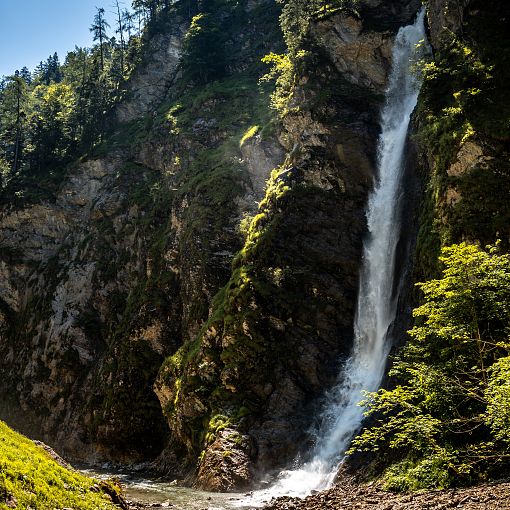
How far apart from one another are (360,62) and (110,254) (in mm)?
26893

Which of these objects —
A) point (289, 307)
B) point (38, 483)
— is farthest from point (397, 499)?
point (289, 307)

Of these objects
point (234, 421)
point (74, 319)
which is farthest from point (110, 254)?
point (234, 421)

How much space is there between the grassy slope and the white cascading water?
30.8 feet

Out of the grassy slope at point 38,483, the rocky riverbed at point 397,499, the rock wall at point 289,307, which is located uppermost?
the rock wall at point 289,307

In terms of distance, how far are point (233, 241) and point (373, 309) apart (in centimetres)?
1269

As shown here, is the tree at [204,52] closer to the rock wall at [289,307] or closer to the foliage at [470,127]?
the rock wall at [289,307]

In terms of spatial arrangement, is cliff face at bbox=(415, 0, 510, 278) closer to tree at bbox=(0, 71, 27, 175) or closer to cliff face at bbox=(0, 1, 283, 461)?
cliff face at bbox=(0, 1, 283, 461)

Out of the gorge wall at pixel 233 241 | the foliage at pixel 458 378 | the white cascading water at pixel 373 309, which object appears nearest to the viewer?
the foliage at pixel 458 378

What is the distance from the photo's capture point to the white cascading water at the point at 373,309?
22172 millimetres

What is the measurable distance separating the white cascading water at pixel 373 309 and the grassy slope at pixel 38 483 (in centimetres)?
937

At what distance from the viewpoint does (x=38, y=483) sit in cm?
1020

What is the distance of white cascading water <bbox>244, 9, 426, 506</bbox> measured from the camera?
2217 cm

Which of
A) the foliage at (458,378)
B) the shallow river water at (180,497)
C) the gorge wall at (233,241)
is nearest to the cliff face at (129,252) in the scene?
the gorge wall at (233,241)

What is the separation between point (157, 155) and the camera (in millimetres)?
52438
